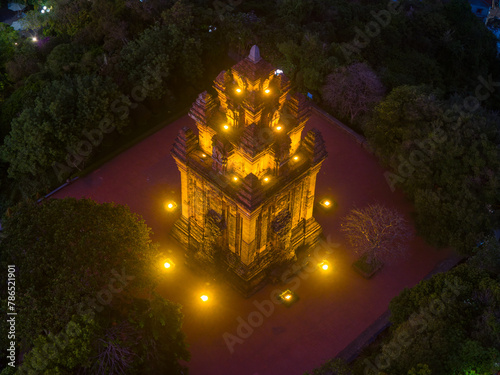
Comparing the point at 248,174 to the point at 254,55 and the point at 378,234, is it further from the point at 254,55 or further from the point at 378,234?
the point at 378,234

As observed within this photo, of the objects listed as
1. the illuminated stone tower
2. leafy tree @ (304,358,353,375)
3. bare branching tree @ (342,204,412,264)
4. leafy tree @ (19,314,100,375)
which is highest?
the illuminated stone tower

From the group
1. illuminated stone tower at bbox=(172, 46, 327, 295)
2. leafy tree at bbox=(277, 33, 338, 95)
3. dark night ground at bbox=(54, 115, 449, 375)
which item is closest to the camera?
illuminated stone tower at bbox=(172, 46, 327, 295)

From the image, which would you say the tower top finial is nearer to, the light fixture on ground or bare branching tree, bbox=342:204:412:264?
bare branching tree, bbox=342:204:412:264

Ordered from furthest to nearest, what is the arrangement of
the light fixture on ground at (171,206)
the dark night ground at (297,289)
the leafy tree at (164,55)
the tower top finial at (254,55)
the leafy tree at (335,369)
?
1. the leafy tree at (164,55)
2. the light fixture on ground at (171,206)
3. the dark night ground at (297,289)
4. the leafy tree at (335,369)
5. the tower top finial at (254,55)

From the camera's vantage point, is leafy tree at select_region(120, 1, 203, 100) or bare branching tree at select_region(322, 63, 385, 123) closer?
bare branching tree at select_region(322, 63, 385, 123)

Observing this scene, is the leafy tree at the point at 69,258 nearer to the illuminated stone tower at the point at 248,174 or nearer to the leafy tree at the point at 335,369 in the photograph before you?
the illuminated stone tower at the point at 248,174

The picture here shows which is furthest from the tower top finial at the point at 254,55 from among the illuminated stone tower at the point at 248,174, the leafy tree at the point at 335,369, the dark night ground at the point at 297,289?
the leafy tree at the point at 335,369

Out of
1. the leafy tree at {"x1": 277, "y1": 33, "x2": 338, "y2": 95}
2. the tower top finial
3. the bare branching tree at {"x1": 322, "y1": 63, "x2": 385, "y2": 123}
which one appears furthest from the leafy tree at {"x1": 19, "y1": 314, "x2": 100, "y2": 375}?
the leafy tree at {"x1": 277, "y1": 33, "x2": 338, "y2": 95}
